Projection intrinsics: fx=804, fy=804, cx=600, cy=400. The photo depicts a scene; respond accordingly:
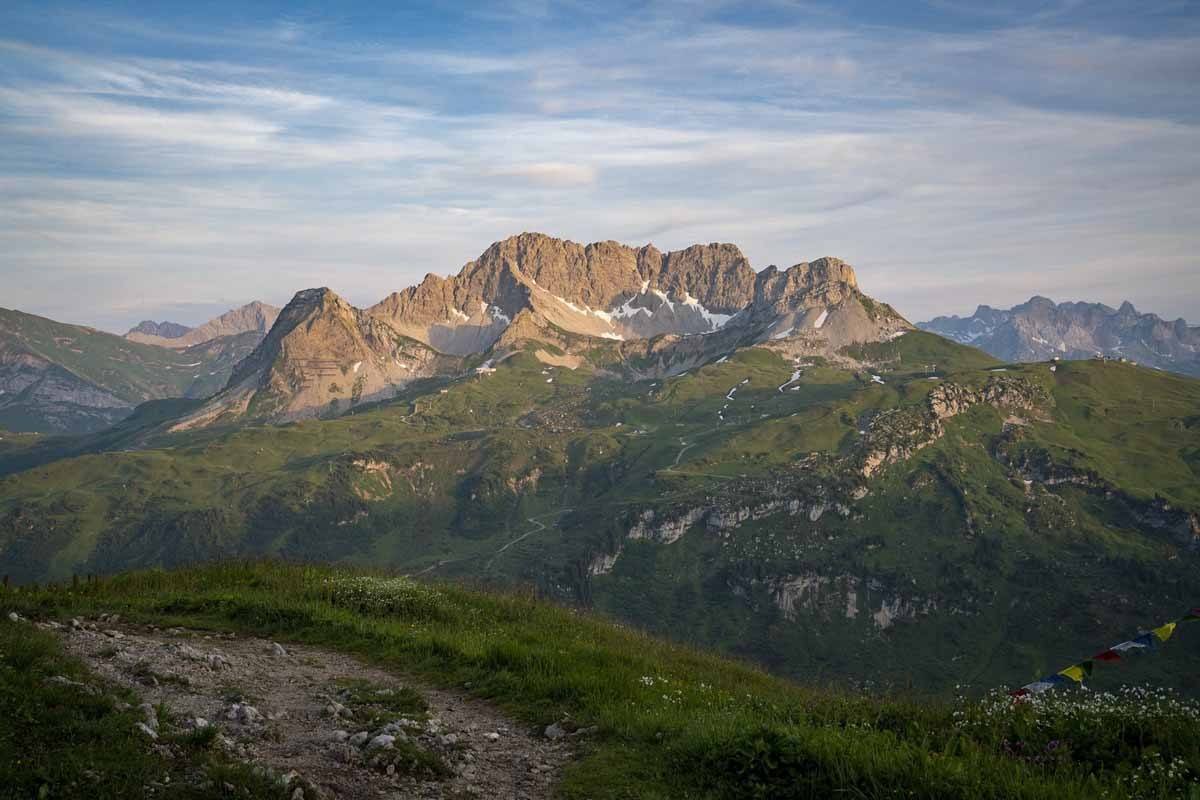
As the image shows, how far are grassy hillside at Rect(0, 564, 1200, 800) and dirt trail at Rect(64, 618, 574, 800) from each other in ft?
2.74

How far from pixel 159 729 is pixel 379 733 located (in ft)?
11.4

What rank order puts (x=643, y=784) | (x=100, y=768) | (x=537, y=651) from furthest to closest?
(x=537, y=651), (x=643, y=784), (x=100, y=768)

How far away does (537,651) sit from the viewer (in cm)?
1972

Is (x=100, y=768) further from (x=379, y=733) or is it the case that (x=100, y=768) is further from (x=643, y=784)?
(x=643, y=784)

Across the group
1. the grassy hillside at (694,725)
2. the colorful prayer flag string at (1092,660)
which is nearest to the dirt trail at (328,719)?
the grassy hillside at (694,725)

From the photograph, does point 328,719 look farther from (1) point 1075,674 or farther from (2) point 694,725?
(1) point 1075,674

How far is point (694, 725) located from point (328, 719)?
6.93m

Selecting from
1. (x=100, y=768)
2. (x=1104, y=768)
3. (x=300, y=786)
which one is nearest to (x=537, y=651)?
(x=300, y=786)

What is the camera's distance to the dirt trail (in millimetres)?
12797

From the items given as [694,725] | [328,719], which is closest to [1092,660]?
[694,725]

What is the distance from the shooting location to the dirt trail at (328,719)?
12797 mm

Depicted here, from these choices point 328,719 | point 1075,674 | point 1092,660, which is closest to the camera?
point 1075,674

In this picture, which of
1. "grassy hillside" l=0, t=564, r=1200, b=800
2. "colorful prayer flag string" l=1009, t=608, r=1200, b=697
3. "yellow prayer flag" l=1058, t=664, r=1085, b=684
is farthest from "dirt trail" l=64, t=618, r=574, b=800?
"yellow prayer flag" l=1058, t=664, r=1085, b=684

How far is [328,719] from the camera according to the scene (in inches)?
602
